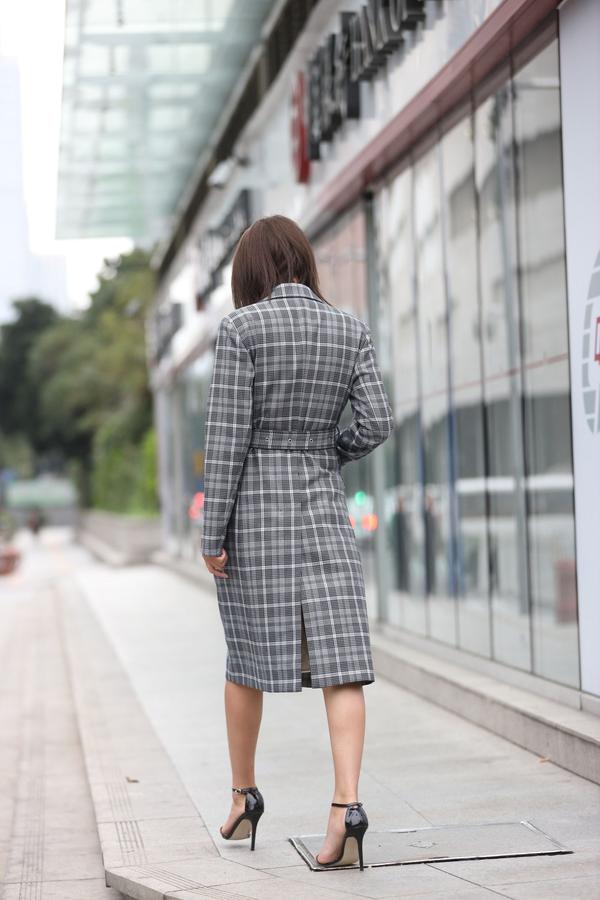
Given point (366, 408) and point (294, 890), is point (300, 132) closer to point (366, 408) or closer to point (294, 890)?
point (366, 408)

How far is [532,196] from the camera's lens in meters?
7.23

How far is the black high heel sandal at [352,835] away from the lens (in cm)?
396

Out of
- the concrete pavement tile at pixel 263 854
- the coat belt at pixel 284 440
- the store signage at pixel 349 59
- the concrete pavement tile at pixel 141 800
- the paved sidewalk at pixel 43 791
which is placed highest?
the store signage at pixel 349 59

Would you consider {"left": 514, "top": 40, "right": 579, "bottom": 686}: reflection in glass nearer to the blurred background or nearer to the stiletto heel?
the blurred background

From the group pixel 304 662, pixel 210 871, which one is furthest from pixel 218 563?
pixel 210 871

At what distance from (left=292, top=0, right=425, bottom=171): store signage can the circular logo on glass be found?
2575mm

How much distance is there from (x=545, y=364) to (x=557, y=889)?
3590mm

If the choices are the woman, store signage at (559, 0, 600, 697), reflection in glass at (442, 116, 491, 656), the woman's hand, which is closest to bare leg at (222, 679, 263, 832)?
the woman

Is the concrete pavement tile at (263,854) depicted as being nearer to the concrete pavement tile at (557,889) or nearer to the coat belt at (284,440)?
the concrete pavement tile at (557,889)

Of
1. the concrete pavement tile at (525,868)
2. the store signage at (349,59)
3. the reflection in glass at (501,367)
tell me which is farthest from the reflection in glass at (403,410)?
the concrete pavement tile at (525,868)

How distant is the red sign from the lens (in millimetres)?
10812

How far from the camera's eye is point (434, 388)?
8703 mm

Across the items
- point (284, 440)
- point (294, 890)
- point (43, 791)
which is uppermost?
point (284, 440)

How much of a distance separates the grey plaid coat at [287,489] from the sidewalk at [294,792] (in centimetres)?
59
